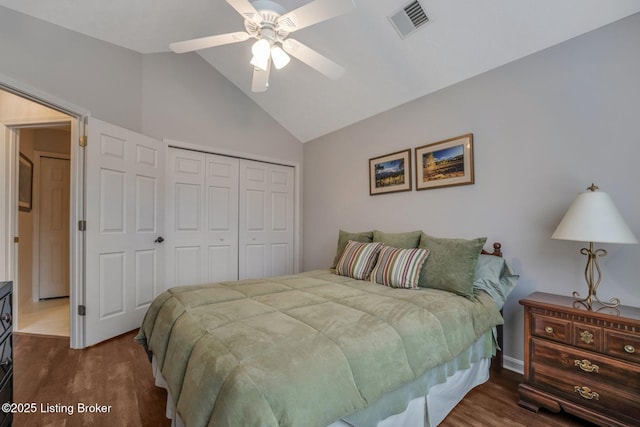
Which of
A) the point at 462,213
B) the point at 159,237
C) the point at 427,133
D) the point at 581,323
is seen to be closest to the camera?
the point at 581,323

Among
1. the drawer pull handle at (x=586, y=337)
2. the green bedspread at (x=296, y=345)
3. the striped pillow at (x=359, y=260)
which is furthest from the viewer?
the striped pillow at (x=359, y=260)

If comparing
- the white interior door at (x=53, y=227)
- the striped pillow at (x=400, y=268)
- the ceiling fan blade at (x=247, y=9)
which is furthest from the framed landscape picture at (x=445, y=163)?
the white interior door at (x=53, y=227)

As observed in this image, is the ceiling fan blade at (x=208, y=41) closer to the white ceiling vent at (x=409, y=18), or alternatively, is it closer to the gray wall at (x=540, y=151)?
the white ceiling vent at (x=409, y=18)

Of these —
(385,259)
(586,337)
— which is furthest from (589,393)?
(385,259)

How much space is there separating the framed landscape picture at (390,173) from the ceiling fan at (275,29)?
130 cm

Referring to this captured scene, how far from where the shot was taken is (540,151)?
2.13 meters

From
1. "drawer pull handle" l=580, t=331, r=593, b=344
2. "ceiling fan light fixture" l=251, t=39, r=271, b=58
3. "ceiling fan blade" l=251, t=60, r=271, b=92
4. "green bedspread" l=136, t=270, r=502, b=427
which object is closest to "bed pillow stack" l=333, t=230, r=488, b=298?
"green bedspread" l=136, t=270, r=502, b=427

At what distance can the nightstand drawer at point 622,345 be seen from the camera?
142 cm

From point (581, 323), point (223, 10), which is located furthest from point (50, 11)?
point (581, 323)

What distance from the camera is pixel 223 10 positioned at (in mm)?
2641

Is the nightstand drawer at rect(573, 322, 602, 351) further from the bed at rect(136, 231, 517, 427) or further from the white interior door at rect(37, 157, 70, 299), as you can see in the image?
the white interior door at rect(37, 157, 70, 299)

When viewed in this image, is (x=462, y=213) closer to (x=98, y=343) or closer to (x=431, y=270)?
(x=431, y=270)

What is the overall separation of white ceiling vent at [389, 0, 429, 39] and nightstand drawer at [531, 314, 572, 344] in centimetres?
225

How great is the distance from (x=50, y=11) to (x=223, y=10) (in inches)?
51.8
